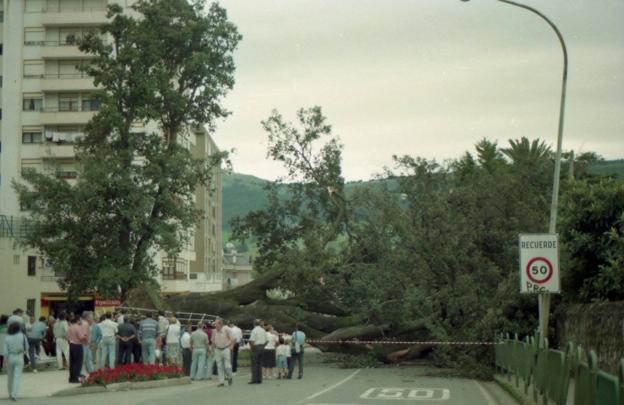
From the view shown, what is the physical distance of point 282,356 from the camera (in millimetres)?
29922

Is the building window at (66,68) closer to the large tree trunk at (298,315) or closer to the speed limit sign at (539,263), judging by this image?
the large tree trunk at (298,315)

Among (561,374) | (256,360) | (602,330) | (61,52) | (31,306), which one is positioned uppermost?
(61,52)

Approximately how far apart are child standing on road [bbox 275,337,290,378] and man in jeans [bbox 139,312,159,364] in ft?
A: 13.8

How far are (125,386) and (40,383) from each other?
3221mm

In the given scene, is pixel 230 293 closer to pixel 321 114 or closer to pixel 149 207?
pixel 149 207

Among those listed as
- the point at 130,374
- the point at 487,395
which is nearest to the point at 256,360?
the point at 130,374

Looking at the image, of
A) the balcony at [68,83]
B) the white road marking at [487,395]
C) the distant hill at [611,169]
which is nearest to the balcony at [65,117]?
the balcony at [68,83]

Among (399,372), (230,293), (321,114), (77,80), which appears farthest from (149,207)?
(77,80)

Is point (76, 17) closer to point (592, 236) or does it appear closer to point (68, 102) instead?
point (68, 102)

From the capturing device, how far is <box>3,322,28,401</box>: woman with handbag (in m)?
19.5

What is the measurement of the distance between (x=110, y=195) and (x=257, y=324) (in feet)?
62.4

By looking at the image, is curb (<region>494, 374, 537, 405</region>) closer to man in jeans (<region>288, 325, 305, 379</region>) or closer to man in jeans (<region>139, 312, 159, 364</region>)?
man in jeans (<region>288, 325, 305, 379</region>)

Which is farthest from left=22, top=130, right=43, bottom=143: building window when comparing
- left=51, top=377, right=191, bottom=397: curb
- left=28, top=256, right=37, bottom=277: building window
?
left=51, top=377, right=191, bottom=397: curb

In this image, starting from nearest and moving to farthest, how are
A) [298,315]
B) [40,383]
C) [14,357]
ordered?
1. [14,357]
2. [40,383]
3. [298,315]
